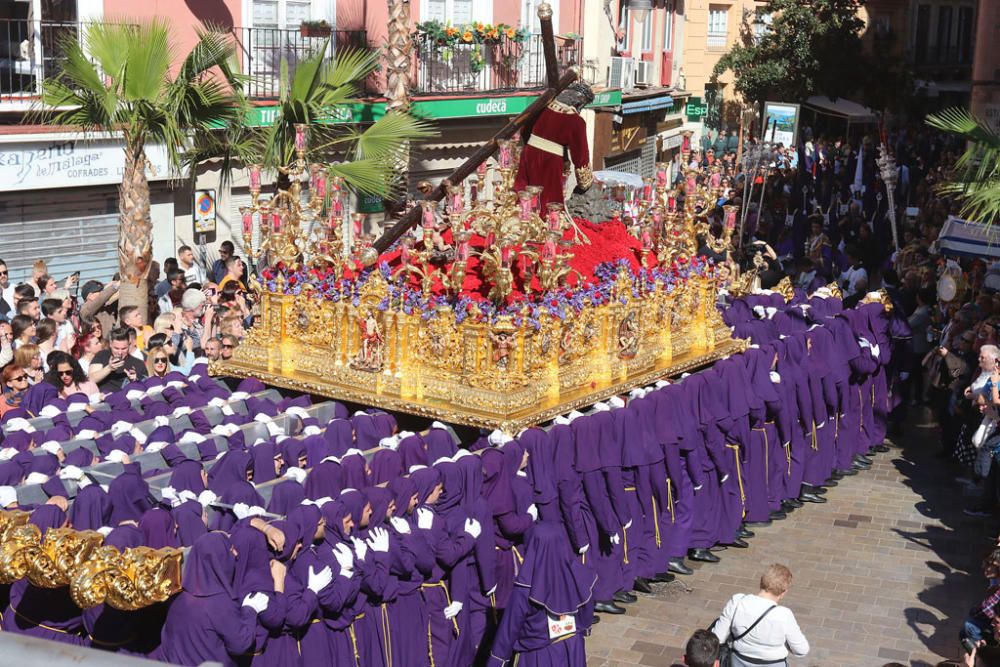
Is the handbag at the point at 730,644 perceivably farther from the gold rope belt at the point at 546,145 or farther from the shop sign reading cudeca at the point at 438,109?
the shop sign reading cudeca at the point at 438,109

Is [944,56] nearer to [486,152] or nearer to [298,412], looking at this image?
[486,152]

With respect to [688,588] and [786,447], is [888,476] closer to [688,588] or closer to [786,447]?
[786,447]

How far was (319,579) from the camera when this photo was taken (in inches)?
295

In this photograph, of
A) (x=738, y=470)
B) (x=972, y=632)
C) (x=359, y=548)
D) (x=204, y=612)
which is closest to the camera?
(x=204, y=612)

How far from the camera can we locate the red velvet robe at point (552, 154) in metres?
11.8

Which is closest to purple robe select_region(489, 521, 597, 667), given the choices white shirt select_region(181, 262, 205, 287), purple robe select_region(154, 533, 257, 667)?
purple robe select_region(154, 533, 257, 667)

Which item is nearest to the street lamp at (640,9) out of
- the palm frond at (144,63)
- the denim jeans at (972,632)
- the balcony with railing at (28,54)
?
the balcony with railing at (28,54)

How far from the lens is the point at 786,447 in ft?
41.3

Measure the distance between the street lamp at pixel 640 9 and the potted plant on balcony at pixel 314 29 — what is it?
7118 millimetres

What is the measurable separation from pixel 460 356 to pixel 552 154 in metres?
2.43

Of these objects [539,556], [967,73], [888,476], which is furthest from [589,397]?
[967,73]

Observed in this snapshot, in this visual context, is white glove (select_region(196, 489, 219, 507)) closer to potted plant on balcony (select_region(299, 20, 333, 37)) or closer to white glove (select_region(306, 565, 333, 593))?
white glove (select_region(306, 565, 333, 593))

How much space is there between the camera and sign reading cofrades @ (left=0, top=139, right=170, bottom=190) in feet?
50.0

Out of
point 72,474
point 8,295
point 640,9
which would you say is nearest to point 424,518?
point 72,474
